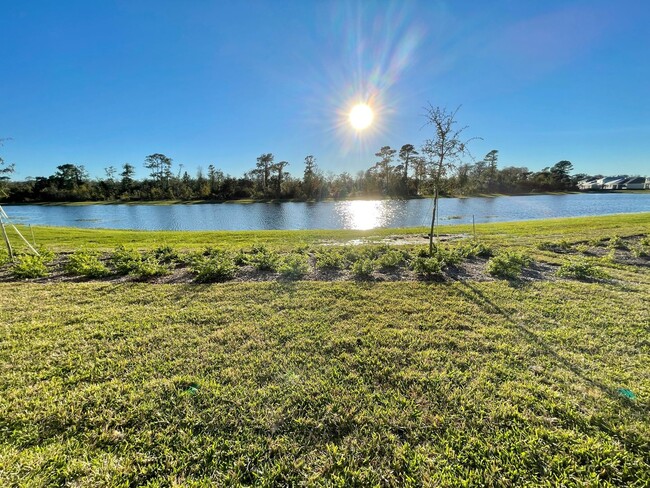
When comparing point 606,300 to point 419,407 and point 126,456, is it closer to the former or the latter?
point 419,407

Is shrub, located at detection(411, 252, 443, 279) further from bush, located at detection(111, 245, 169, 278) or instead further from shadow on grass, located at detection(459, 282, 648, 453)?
bush, located at detection(111, 245, 169, 278)

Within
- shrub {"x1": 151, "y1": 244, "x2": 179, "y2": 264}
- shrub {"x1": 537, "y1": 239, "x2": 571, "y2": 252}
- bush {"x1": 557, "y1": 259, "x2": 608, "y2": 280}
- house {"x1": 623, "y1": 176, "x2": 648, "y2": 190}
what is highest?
house {"x1": 623, "y1": 176, "x2": 648, "y2": 190}

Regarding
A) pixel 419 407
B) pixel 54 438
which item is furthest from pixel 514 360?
pixel 54 438

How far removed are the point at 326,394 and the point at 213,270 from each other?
4294 mm

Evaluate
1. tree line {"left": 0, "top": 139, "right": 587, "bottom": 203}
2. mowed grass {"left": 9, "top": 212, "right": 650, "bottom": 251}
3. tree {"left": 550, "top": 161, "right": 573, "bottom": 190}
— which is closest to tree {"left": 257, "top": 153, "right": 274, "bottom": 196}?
tree line {"left": 0, "top": 139, "right": 587, "bottom": 203}

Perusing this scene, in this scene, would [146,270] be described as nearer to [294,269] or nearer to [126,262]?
[126,262]

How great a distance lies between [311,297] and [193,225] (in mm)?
25011

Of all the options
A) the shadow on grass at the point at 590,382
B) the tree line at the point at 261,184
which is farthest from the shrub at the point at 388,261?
the tree line at the point at 261,184

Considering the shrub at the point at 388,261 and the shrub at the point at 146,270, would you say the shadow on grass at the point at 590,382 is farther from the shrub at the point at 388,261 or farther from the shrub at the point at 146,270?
the shrub at the point at 146,270

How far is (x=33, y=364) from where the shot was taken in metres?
3.12

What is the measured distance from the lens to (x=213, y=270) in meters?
6.06

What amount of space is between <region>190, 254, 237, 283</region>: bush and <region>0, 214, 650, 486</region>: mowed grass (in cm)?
147

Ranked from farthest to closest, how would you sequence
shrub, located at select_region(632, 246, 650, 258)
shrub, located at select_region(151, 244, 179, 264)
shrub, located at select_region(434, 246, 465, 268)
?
1. shrub, located at select_region(632, 246, 650, 258)
2. shrub, located at select_region(151, 244, 179, 264)
3. shrub, located at select_region(434, 246, 465, 268)

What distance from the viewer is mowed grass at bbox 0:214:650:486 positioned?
1.99 metres
